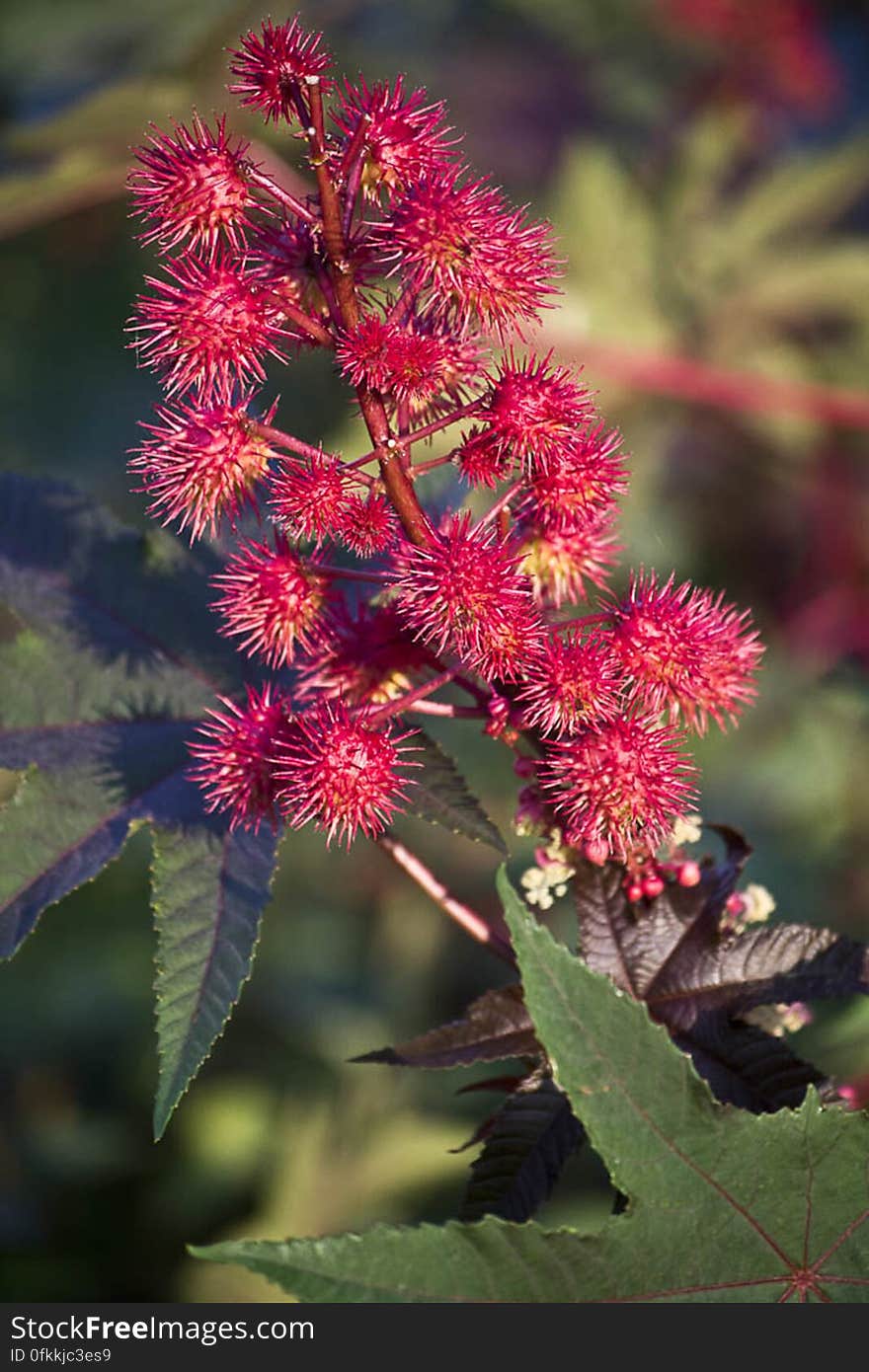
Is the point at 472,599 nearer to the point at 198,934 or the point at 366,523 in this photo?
the point at 366,523

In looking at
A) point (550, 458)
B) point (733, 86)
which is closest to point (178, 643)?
point (550, 458)

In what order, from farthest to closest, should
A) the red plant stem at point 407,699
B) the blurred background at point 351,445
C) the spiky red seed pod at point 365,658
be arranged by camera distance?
the blurred background at point 351,445 < the spiky red seed pod at point 365,658 < the red plant stem at point 407,699

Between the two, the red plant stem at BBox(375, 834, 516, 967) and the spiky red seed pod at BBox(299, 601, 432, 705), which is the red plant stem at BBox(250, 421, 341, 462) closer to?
the spiky red seed pod at BBox(299, 601, 432, 705)

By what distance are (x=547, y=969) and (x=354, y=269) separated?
2.79 feet

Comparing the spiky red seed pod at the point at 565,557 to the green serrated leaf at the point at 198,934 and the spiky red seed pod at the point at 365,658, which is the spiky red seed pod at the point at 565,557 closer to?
the spiky red seed pod at the point at 365,658

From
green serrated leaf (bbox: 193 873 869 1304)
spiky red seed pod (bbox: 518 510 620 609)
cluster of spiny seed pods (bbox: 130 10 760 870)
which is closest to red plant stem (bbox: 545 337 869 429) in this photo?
spiky red seed pod (bbox: 518 510 620 609)

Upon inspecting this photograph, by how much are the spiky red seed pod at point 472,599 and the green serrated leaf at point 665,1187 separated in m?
0.31

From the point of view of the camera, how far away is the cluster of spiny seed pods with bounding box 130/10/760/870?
61.6 inches

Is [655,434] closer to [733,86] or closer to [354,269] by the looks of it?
[733,86]

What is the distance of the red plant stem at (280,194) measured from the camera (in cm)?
155

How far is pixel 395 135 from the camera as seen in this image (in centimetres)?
158

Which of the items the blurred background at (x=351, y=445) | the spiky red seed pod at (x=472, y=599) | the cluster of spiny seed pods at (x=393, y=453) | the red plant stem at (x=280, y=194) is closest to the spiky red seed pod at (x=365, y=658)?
the cluster of spiny seed pods at (x=393, y=453)

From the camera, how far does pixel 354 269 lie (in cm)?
162

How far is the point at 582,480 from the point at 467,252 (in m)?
0.31
